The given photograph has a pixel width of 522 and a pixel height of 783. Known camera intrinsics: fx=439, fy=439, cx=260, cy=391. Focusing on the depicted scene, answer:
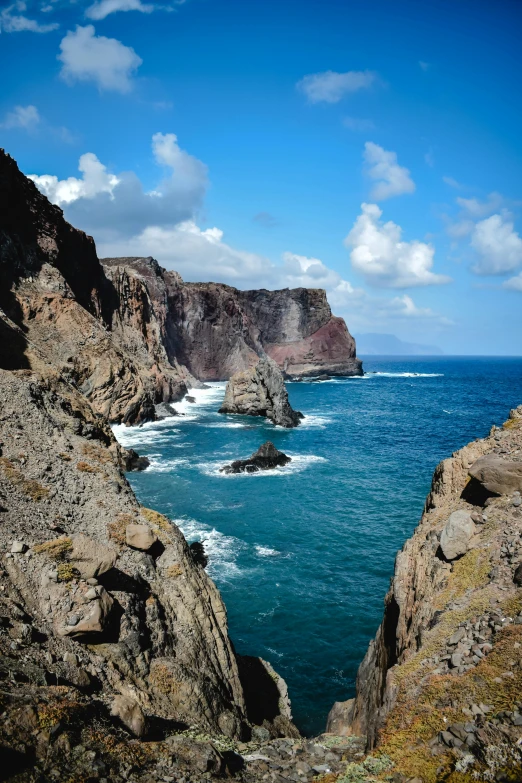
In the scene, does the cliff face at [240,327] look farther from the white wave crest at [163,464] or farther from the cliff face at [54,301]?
the white wave crest at [163,464]

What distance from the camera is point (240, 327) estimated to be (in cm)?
16500

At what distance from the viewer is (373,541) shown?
34.7 m

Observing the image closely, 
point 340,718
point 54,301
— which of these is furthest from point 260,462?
point 54,301

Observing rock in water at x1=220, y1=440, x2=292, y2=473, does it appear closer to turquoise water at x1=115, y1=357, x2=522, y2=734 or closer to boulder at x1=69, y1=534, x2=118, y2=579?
turquoise water at x1=115, y1=357, x2=522, y2=734

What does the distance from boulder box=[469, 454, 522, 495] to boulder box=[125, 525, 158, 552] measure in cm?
1150

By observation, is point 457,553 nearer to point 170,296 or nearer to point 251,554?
point 251,554


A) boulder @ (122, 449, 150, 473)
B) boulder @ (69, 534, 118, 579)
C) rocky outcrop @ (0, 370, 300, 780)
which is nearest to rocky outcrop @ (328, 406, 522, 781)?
rocky outcrop @ (0, 370, 300, 780)

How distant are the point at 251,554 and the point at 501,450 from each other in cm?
2156

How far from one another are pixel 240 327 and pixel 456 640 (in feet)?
516

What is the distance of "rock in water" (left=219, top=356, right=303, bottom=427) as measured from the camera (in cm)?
8325

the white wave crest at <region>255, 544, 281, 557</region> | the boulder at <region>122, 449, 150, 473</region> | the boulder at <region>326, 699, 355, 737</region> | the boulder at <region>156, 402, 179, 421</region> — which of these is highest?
the boulder at <region>156, 402, 179, 421</region>

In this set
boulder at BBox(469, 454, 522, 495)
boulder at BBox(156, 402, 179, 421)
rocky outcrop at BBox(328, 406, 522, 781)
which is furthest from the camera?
boulder at BBox(156, 402, 179, 421)

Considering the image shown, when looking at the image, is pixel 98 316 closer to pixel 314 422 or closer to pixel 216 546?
pixel 314 422

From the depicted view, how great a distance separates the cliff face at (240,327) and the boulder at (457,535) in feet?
371
